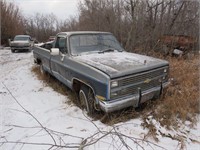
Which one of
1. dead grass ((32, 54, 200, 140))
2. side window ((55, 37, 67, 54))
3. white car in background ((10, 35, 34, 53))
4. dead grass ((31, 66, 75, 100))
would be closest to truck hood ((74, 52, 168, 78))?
side window ((55, 37, 67, 54))

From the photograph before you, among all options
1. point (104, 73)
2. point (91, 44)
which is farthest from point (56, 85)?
point (104, 73)

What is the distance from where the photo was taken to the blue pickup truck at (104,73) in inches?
127

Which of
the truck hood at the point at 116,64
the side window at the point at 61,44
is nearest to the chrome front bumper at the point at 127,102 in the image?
the truck hood at the point at 116,64

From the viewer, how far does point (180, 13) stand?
28.9 ft

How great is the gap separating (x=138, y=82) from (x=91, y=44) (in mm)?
1838

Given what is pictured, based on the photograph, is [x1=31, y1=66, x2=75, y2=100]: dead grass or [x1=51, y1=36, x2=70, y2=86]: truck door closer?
[x1=51, y1=36, x2=70, y2=86]: truck door

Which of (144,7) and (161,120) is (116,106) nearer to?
(161,120)

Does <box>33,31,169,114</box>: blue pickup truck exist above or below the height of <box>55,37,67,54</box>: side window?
below

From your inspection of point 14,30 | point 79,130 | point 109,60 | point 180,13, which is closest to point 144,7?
point 180,13

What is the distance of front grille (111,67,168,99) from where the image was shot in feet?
10.8

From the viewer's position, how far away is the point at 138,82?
11.5 ft

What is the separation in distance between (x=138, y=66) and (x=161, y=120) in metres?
1.14

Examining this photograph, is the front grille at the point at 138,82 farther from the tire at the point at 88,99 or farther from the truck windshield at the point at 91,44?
the truck windshield at the point at 91,44

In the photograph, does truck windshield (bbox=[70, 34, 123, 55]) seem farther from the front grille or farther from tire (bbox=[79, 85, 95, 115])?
the front grille
